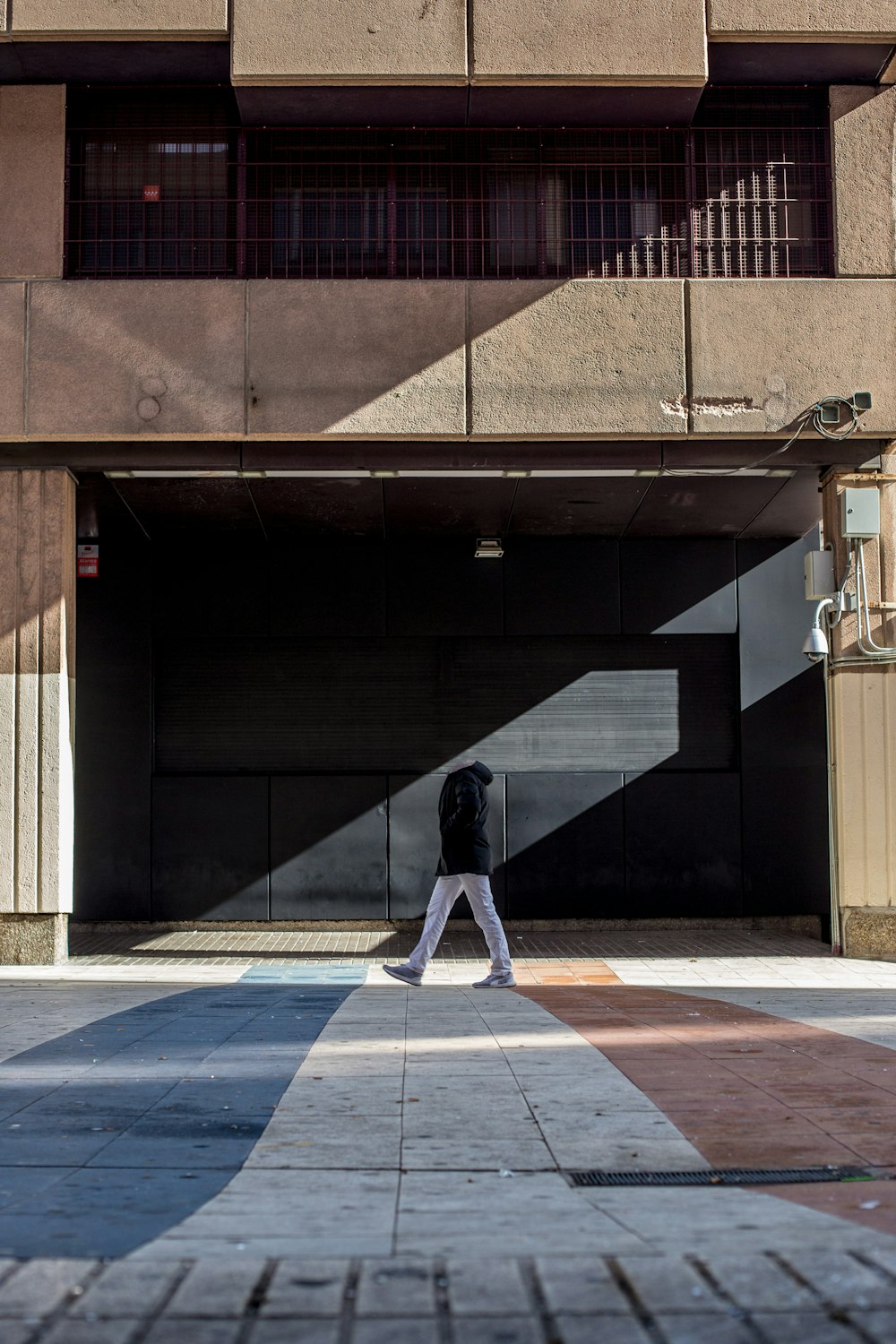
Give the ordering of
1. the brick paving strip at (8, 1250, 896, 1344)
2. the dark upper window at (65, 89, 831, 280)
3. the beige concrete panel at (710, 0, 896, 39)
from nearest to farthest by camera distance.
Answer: the brick paving strip at (8, 1250, 896, 1344)
the beige concrete panel at (710, 0, 896, 39)
the dark upper window at (65, 89, 831, 280)

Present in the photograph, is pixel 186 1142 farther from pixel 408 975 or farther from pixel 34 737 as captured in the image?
pixel 34 737

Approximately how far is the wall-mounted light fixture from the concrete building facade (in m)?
0.23

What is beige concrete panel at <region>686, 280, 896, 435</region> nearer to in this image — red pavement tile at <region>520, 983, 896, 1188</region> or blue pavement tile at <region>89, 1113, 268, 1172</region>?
red pavement tile at <region>520, 983, 896, 1188</region>

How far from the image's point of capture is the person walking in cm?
927

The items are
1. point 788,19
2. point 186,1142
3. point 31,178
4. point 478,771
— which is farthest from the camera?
point 31,178

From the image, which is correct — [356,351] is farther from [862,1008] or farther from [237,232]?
[862,1008]

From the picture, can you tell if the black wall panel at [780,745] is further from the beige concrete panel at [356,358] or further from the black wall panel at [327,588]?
the beige concrete panel at [356,358]

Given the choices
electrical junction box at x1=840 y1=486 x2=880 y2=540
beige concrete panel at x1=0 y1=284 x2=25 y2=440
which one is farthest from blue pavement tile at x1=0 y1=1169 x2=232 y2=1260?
electrical junction box at x1=840 y1=486 x2=880 y2=540

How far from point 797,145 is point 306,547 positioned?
6544mm

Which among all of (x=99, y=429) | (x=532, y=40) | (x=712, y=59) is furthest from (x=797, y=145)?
(x=99, y=429)

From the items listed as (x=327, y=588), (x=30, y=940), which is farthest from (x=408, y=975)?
(x=327, y=588)

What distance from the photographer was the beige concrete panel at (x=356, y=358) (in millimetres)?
11148

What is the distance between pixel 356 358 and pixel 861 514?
4.95 meters

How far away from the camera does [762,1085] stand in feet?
18.7
